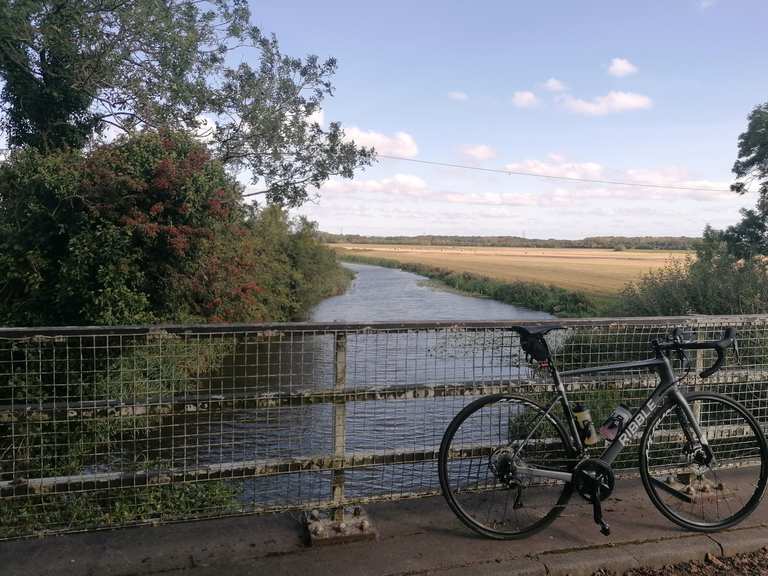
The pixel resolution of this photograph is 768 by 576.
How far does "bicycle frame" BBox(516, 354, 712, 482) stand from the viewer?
354 centimetres

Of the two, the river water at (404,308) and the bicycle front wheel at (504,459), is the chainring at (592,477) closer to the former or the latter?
the bicycle front wheel at (504,459)

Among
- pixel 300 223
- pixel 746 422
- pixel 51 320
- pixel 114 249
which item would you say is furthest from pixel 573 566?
pixel 300 223

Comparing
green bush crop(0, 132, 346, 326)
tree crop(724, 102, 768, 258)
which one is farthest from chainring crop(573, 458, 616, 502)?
tree crop(724, 102, 768, 258)

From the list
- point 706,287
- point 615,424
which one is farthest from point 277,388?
point 706,287

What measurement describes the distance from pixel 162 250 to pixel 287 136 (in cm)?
764

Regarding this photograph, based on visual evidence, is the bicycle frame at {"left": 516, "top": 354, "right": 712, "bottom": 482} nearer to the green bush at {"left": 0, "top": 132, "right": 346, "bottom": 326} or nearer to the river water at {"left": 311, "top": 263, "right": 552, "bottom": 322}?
the green bush at {"left": 0, "top": 132, "right": 346, "bottom": 326}

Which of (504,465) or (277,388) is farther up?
(277,388)

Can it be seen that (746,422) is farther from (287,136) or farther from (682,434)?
(287,136)

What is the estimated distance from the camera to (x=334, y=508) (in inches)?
136

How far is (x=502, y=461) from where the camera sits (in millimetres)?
3547

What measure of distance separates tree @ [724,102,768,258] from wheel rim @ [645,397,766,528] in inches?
724

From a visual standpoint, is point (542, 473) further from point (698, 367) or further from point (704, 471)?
point (698, 367)

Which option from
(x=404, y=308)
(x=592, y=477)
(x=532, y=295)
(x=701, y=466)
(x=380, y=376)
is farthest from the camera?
(x=532, y=295)

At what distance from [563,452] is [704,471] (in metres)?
1.03
